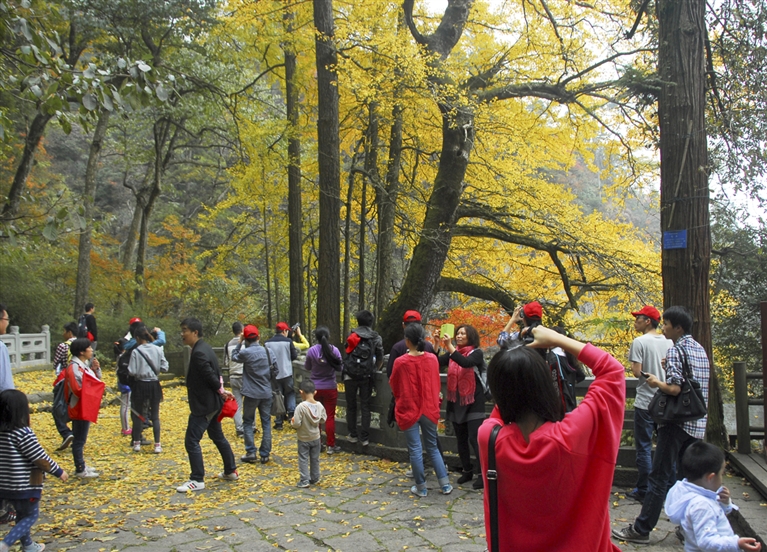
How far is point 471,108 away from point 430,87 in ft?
2.93

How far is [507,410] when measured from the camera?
2.27 m

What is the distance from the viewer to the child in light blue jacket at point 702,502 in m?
3.30

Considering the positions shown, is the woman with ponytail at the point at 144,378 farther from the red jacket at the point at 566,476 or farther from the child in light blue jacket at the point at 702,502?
the red jacket at the point at 566,476

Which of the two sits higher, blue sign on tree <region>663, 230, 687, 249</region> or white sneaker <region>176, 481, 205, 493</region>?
blue sign on tree <region>663, 230, 687, 249</region>

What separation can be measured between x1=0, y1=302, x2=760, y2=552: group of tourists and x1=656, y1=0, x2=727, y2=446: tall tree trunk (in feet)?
4.33

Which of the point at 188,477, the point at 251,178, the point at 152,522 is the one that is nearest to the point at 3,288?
the point at 251,178

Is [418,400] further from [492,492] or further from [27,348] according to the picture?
[27,348]

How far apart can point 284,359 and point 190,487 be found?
331 centimetres

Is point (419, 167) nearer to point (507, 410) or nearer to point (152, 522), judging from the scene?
point (152, 522)

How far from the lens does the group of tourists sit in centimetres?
220

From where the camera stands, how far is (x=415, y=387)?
6.48 meters

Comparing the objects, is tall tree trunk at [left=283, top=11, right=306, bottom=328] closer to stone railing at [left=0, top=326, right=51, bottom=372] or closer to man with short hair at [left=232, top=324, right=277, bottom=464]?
A: man with short hair at [left=232, top=324, right=277, bottom=464]

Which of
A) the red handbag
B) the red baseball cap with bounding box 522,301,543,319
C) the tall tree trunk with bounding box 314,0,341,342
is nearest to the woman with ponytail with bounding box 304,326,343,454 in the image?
the red handbag

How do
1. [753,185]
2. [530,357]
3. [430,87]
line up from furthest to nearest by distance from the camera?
[430,87] < [753,185] < [530,357]
